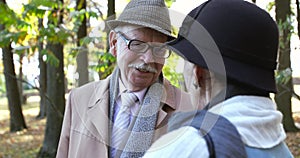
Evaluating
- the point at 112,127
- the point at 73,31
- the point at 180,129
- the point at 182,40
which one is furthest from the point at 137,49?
the point at 73,31

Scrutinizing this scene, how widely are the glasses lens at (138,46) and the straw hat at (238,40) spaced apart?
0.59 m

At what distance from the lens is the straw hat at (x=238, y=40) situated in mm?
1081

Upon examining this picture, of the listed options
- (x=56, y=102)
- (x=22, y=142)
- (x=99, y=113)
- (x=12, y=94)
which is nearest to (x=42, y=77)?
(x=12, y=94)

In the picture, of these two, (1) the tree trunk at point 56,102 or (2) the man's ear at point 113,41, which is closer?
(2) the man's ear at point 113,41

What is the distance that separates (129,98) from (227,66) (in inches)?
34.8

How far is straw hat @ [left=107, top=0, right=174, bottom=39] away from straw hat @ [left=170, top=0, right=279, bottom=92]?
17.7 inches

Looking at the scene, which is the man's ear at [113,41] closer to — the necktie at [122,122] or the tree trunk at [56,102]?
the necktie at [122,122]

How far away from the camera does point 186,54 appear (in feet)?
3.70

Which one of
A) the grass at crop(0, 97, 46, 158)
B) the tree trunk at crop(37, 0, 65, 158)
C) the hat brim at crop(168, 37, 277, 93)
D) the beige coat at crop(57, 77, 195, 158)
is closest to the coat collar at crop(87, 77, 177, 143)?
the beige coat at crop(57, 77, 195, 158)

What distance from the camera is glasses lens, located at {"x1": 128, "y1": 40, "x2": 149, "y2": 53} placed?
1.74 metres

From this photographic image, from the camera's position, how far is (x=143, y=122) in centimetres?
176

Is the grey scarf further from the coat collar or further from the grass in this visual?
the grass

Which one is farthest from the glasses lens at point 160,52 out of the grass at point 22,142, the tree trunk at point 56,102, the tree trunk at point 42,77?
the grass at point 22,142

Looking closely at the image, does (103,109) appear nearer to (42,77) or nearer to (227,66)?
(227,66)
